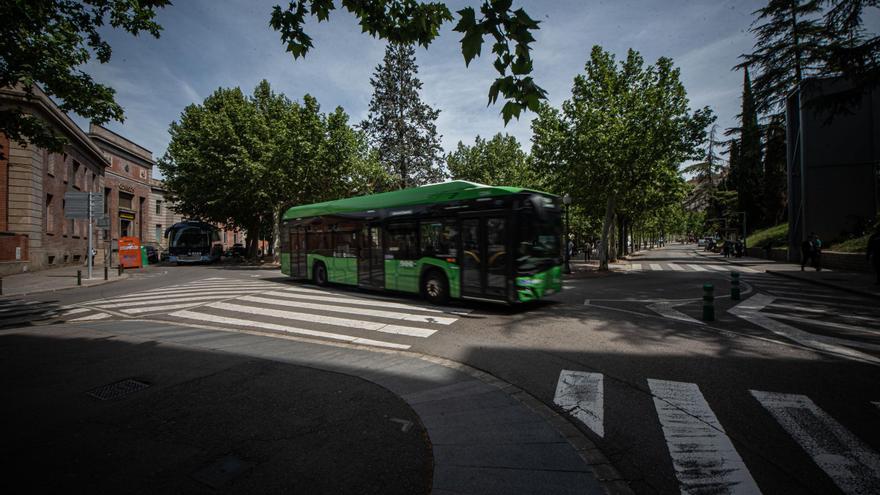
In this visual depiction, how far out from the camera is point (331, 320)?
8797 millimetres

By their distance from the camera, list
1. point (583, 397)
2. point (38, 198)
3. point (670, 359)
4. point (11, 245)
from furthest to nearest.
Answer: point (38, 198), point (11, 245), point (670, 359), point (583, 397)

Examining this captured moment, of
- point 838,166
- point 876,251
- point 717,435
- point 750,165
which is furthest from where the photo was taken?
point 750,165

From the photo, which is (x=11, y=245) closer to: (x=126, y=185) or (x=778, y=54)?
(x=126, y=185)

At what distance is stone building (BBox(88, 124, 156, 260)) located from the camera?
3822 centimetres

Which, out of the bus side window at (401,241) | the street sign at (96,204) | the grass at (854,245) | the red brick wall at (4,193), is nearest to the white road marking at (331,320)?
the bus side window at (401,241)

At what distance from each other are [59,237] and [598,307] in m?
34.9

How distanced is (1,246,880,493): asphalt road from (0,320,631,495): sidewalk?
2.06 ft

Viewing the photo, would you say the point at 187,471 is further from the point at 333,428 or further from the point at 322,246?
the point at 322,246

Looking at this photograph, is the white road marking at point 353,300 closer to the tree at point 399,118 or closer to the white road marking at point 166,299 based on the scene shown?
the white road marking at point 166,299

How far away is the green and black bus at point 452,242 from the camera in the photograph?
927 cm

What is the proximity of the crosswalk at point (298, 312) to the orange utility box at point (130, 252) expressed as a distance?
16.4m

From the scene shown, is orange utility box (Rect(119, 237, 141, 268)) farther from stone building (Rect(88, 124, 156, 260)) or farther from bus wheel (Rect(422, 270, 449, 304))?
bus wheel (Rect(422, 270, 449, 304))

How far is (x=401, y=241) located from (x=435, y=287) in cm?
185

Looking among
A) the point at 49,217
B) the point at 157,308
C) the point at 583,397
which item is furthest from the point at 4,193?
the point at 583,397
